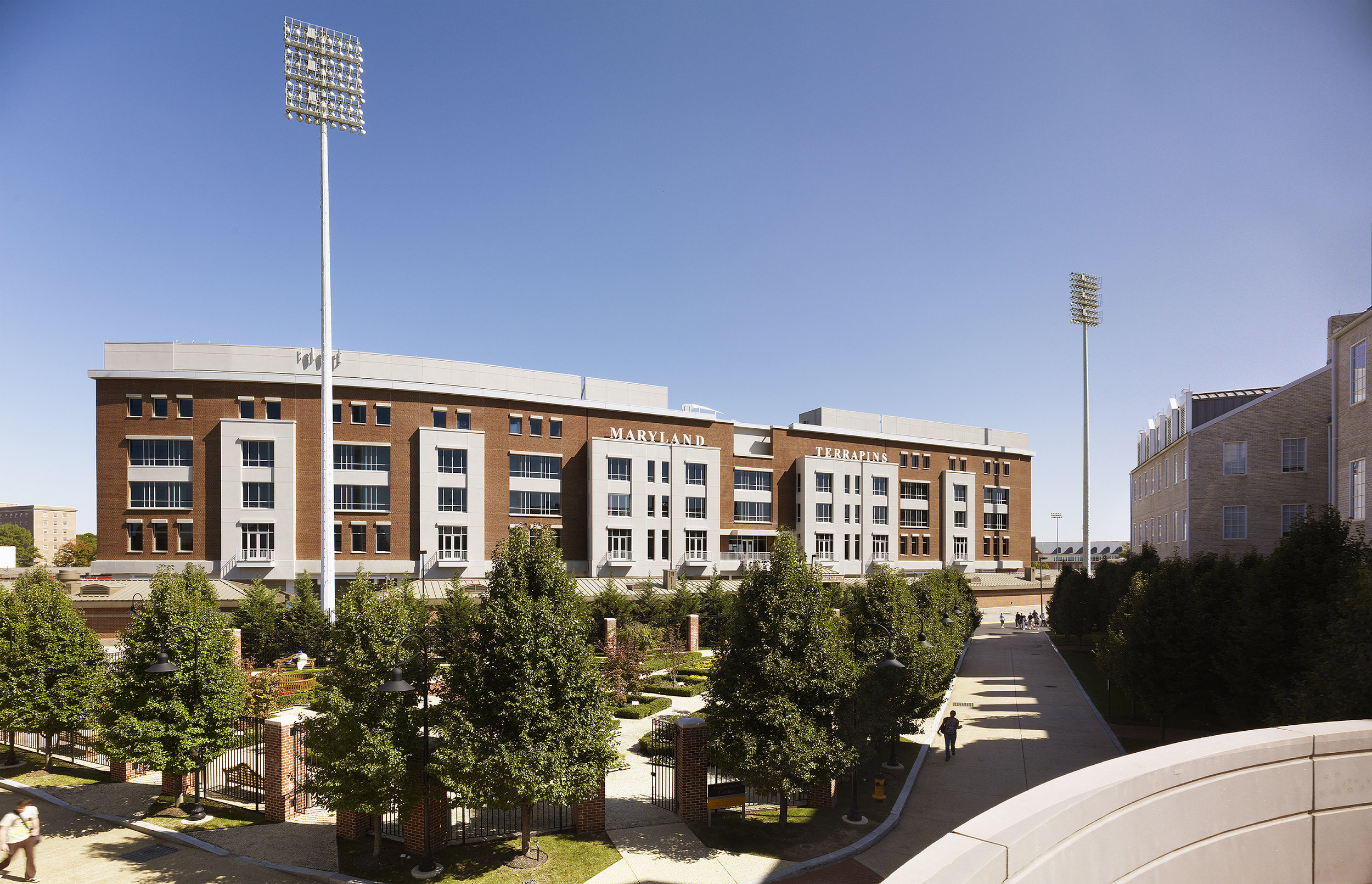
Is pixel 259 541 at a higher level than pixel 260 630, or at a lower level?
higher

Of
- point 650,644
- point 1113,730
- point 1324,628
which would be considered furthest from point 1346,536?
point 650,644

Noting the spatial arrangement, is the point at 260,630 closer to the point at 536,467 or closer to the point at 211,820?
the point at 211,820

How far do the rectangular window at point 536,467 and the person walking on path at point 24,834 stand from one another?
144ft

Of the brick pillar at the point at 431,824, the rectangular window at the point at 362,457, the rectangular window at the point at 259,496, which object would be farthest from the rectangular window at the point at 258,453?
the brick pillar at the point at 431,824

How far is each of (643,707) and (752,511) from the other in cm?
4094

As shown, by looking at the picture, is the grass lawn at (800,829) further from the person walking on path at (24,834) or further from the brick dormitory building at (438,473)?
the brick dormitory building at (438,473)

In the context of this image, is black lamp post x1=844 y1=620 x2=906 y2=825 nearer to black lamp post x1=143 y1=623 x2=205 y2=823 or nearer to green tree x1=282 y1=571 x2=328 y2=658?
black lamp post x1=143 y1=623 x2=205 y2=823

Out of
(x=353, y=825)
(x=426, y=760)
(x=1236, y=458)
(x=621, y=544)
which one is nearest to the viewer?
(x=426, y=760)

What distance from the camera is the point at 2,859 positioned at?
1619 centimetres

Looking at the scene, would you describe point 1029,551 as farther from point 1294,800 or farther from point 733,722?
point 1294,800

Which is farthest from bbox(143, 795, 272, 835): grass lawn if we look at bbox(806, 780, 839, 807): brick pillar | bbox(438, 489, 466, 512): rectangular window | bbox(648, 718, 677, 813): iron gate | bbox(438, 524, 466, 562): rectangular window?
bbox(438, 489, 466, 512): rectangular window

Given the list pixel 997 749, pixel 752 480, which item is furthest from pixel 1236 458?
pixel 752 480

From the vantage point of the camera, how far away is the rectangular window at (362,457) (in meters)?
54.5

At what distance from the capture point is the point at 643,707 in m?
31.5
